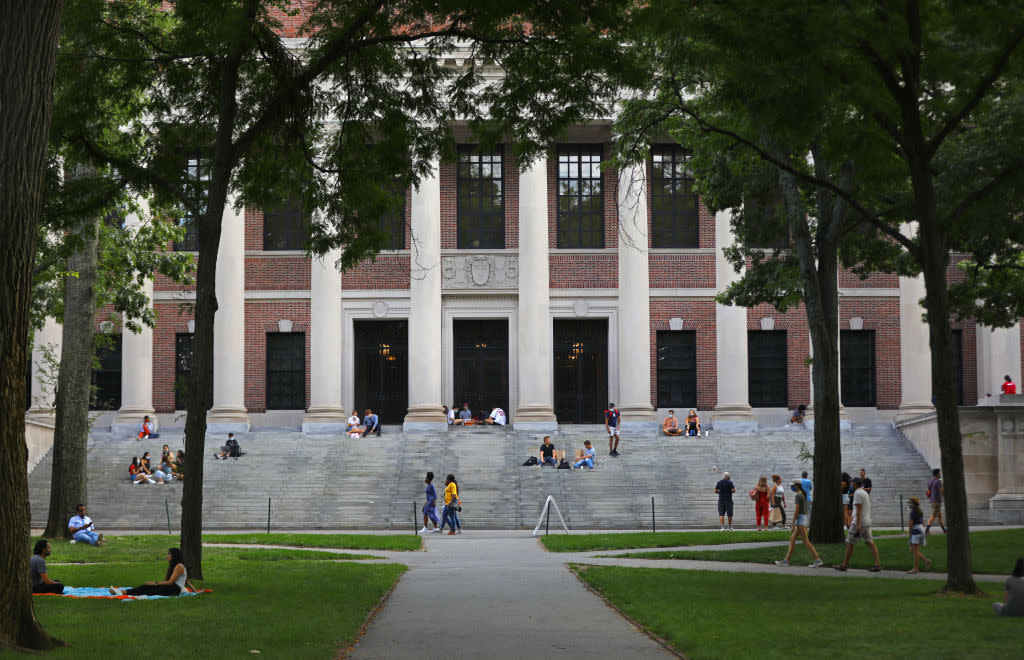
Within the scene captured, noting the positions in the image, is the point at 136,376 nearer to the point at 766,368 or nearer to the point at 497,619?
the point at 766,368

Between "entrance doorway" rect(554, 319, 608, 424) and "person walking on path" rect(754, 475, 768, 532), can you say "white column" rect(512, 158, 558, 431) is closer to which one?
"entrance doorway" rect(554, 319, 608, 424)

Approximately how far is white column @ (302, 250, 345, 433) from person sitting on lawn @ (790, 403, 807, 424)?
670 inches

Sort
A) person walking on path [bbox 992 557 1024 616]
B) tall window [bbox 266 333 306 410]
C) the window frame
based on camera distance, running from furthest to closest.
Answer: the window frame, tall window [bbox 266 333 306 410], person walking on path [bbox 992 557 1024 616]

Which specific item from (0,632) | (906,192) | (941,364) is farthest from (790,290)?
(0,632)

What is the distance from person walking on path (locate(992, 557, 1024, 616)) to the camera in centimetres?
1224

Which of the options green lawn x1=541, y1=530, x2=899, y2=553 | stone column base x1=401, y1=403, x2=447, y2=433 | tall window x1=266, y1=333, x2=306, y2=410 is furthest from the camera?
tall window x1=266, y1=333, x2=306, y2=410

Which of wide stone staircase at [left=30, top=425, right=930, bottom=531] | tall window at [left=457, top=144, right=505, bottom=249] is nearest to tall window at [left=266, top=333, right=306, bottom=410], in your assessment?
wide stone staircase at [left=30, top=425, right=930, bottom=531]

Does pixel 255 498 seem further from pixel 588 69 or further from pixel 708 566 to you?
pixel 588 69

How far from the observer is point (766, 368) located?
46.7 meters

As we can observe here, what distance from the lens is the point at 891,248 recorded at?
29281mm

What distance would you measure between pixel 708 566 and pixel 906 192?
8687 mm

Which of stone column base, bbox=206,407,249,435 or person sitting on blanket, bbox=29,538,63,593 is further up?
stone column base, bbox=206,407,249,435

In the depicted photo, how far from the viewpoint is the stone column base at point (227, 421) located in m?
43.6

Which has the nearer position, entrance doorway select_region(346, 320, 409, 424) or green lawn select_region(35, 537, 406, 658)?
green lawn select_region(35, 537, 406, 658)
